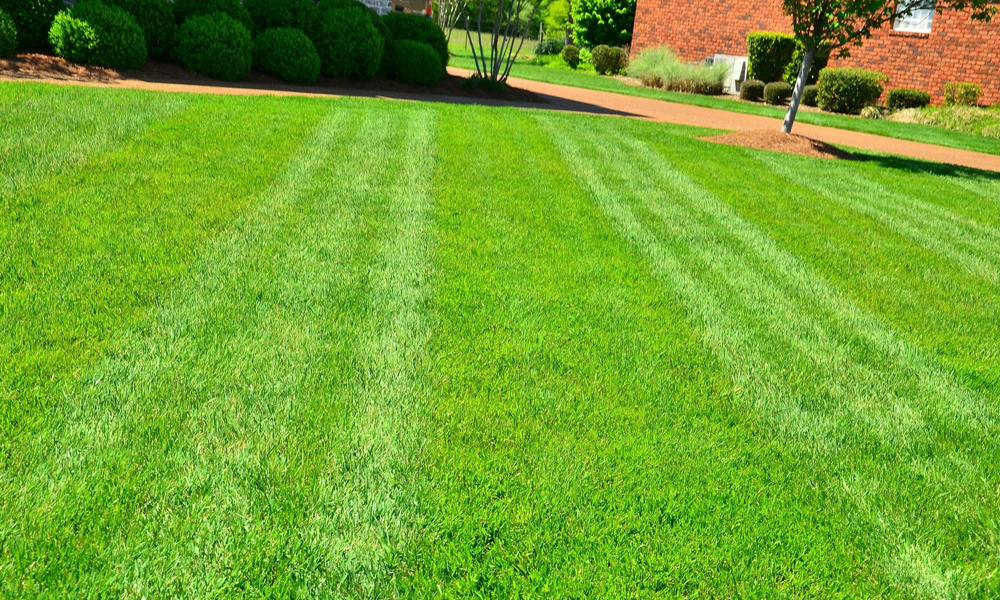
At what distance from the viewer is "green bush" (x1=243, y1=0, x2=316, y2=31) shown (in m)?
12.7

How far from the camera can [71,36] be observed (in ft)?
33.3

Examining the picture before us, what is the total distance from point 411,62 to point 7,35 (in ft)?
22.3

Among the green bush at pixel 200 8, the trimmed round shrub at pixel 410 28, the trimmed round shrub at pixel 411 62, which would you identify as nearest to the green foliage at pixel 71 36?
the green bush at pixel 200 8

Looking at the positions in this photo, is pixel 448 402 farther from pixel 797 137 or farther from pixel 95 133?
pixel 797 137

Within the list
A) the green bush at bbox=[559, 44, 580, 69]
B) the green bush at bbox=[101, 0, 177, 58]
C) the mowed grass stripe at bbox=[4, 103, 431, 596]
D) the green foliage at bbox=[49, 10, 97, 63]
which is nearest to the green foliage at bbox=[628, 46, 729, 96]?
the green bush at bbox=[559, 44, 580, 69]

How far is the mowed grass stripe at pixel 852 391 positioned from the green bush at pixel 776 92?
56.2 ft

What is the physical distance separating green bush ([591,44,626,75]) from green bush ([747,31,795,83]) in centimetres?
618

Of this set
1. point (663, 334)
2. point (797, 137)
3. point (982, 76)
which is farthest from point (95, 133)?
point (982, 76)

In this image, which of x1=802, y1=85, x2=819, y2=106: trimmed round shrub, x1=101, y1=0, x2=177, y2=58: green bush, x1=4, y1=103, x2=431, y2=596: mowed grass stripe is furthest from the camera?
x1=802, y1=85, x2=819, y2=106: trimmed round shrub

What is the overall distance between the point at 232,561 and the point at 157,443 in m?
0.68

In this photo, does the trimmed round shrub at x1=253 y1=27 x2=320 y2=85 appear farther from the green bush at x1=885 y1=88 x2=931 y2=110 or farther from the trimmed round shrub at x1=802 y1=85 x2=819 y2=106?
the green bush at x1=885 y1=88 x2=931 y2=110

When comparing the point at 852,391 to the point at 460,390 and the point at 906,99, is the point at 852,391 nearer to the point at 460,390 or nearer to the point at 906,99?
the point at 460,390

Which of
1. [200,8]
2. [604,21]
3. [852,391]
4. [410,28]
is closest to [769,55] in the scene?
[604,21]

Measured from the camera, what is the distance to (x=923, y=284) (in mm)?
5086
